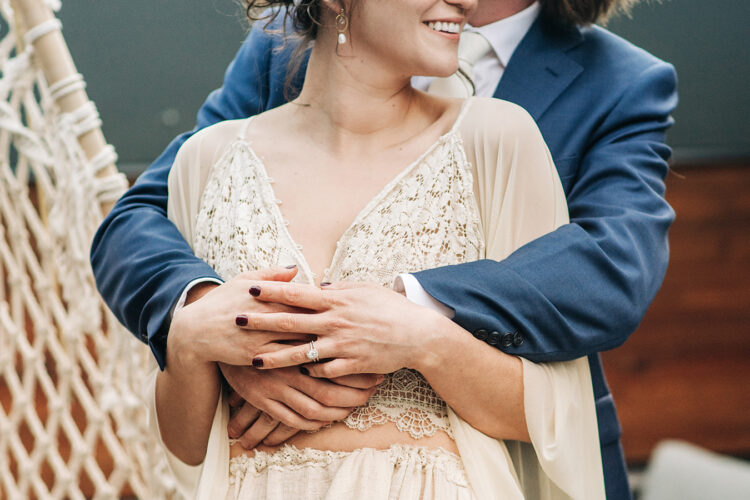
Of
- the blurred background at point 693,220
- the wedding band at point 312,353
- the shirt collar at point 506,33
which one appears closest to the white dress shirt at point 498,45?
the shirt collar at point 506,33

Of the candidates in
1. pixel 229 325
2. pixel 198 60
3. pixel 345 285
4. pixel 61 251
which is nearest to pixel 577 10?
pixel 345 285

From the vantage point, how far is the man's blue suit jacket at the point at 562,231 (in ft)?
3.86

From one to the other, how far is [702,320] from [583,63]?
201 cm

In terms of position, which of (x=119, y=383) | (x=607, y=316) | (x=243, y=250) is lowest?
(x=119, y=383)

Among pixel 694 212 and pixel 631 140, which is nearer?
pixel 631 140

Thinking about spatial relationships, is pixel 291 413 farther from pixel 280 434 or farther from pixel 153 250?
pixel 153 250

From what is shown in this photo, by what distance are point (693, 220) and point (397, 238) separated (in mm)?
2416

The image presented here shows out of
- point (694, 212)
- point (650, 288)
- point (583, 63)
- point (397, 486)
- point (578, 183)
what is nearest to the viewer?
point (397, 486)

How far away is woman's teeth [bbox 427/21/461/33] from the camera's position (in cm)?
121

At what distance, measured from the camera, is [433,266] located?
47.8 inches

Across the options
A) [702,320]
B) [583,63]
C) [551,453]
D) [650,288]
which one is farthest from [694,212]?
[551,453]

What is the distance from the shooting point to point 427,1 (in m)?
1.19

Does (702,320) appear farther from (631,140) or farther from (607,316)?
(607,316)

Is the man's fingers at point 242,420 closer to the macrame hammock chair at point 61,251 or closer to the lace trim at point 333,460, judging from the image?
the lace trim at point 333,460
